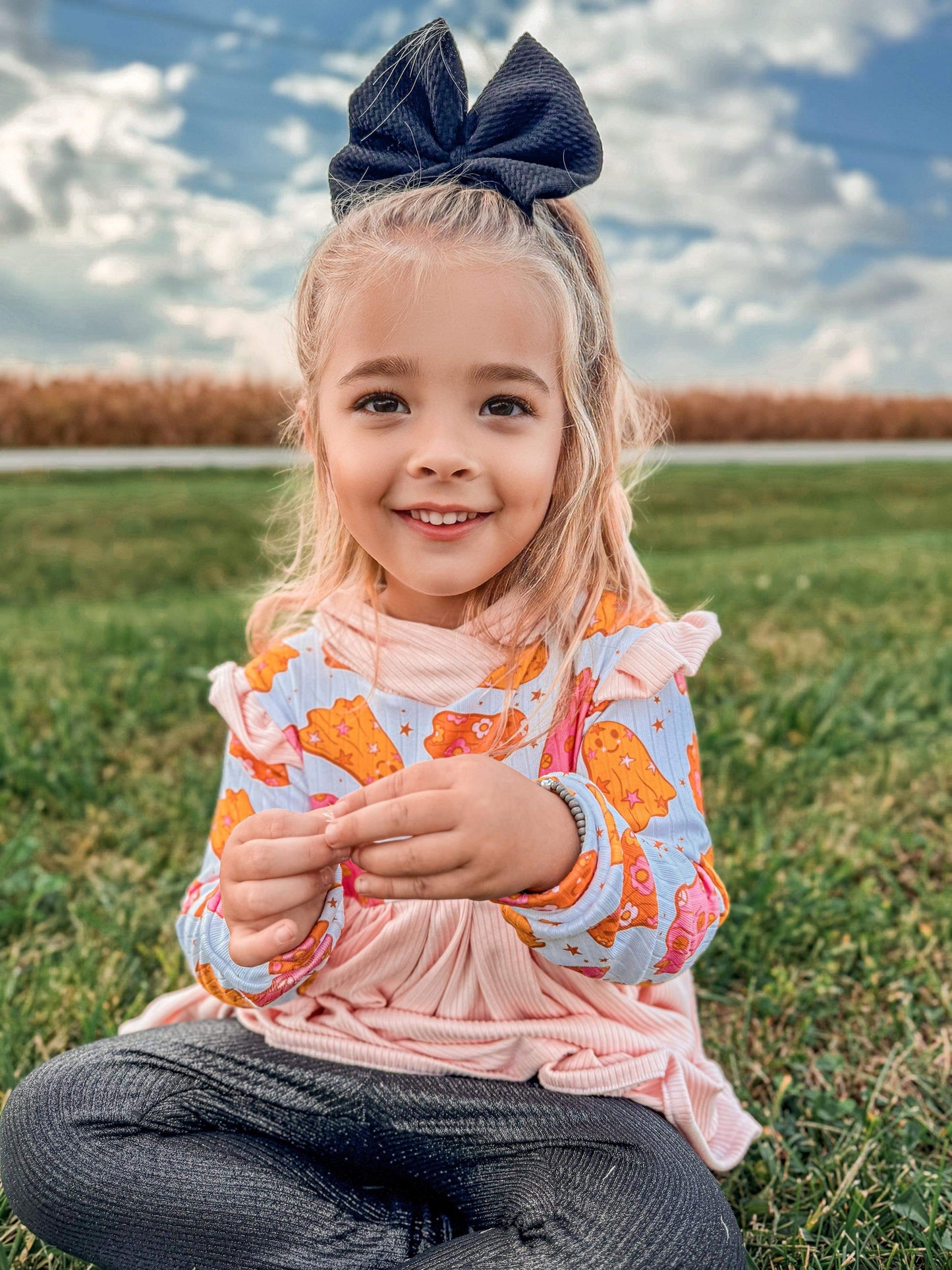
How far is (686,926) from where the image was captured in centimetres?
143

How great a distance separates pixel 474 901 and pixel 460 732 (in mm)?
251

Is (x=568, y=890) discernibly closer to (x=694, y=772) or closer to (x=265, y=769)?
(x=694, y=772)

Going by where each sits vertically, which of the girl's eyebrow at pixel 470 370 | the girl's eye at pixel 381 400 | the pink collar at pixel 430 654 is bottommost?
the pink collar at pixel 430 654

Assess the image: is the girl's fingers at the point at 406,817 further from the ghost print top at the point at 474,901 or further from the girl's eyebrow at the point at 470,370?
the girl's eyebrow at the point at 470,370

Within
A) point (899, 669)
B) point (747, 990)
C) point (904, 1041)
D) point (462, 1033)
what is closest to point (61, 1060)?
point (462, 1033)

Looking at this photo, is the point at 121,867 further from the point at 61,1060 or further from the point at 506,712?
the point at 506,712

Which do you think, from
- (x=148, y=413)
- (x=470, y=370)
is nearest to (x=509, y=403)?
(x=470, y=370)

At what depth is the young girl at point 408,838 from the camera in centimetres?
142

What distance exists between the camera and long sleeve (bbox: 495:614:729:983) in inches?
52.9

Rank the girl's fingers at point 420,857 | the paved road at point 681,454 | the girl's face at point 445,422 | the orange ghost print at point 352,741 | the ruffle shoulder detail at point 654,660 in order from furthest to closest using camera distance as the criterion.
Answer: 1. the paved road at point 681,454
2. the orange ghost print at point 352,741
3. the ruffle shoulder detail at point 654,660
4. the girl's face at point 445,422
5. the girl's fingers at point 420,857

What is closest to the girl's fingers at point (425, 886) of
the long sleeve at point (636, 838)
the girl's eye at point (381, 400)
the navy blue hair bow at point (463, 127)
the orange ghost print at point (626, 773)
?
the long sleeve at point (636, 838)

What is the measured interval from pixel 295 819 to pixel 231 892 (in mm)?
130

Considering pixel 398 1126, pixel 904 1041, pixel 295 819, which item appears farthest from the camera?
pixel 904 1041

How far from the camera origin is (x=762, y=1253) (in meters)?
1.58
